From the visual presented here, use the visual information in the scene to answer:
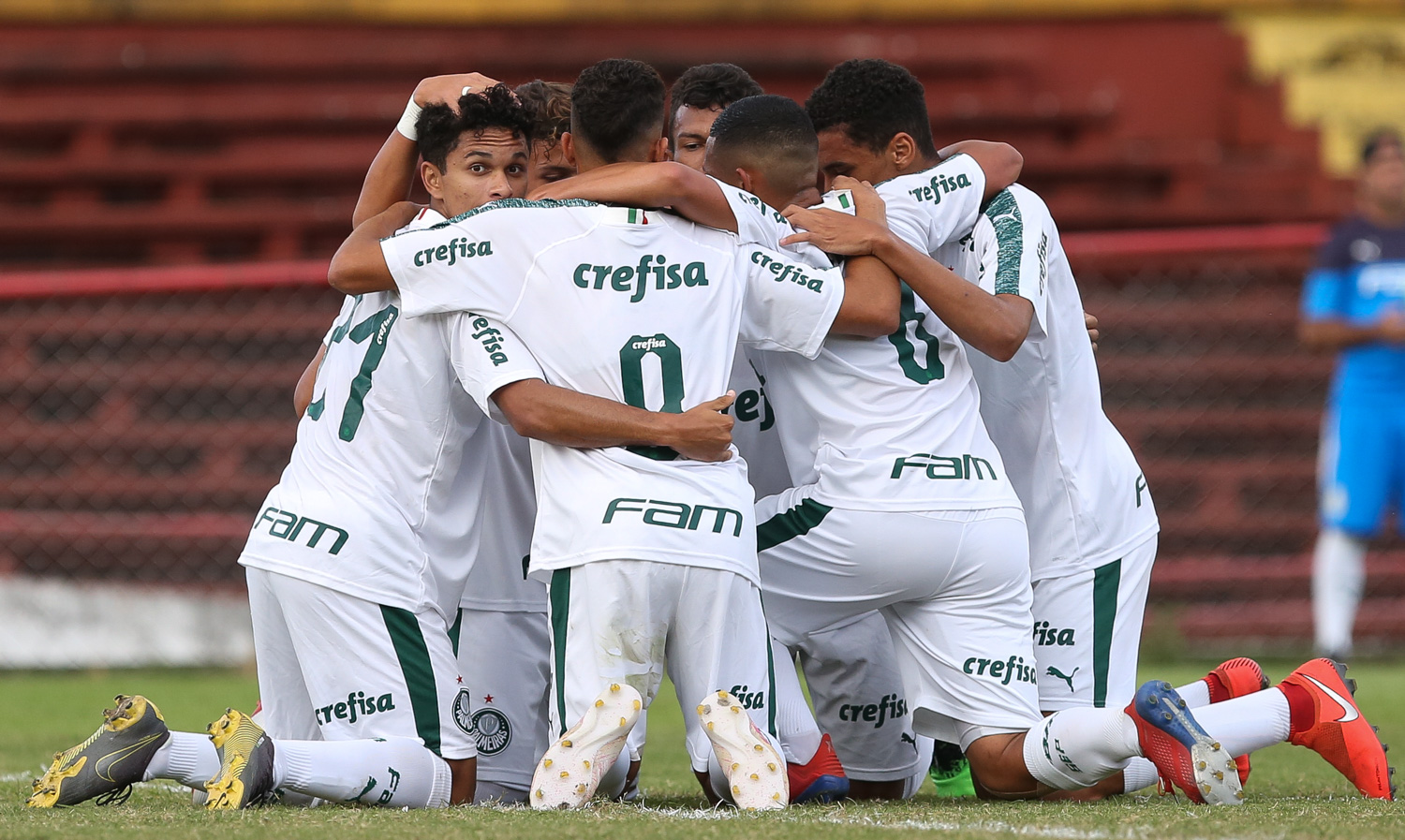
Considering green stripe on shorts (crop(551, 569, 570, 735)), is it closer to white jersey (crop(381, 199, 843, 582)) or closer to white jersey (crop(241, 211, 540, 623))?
white jersey (crop(381, 199, 843, 582))

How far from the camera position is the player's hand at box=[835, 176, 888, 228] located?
3787 mm

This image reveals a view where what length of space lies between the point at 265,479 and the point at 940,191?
20.8ft

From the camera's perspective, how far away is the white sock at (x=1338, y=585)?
734 centimetres

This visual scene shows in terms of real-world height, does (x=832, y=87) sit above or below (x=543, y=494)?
above

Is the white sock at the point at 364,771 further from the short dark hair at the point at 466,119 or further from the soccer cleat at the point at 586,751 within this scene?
the short dark hair at the point at 466,119

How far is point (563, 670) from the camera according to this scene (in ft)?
11.0

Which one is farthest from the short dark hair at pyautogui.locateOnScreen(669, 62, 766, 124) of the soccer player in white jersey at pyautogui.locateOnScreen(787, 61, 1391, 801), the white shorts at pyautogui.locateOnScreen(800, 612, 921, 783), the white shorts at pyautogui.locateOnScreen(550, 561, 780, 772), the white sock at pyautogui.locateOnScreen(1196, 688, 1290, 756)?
the white sock at pyautogui.locateOnScreen(1196, 688, 1290, 756)

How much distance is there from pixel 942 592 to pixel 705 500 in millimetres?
673

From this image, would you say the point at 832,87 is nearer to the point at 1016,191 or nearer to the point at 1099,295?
the point at 1016,191

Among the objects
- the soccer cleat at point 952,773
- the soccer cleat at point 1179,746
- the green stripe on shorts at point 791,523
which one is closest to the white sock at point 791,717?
the green stripe on shorts at point 791,523

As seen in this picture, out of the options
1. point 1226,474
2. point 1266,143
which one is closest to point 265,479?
point 1226,474

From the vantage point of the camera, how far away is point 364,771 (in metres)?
3.37

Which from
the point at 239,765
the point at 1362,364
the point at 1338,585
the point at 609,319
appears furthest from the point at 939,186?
the point at 1362,364

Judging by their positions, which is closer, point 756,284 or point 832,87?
point 756,284
